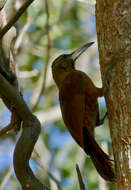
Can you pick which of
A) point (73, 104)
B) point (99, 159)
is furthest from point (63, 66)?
point (99, 159)

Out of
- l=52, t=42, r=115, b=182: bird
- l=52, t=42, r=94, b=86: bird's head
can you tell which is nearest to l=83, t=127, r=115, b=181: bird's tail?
l=52, t=42, r=115, b=182: bird

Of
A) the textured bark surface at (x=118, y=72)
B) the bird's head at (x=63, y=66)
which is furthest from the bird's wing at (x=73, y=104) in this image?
the textured bark surface at (x=118, y=72)

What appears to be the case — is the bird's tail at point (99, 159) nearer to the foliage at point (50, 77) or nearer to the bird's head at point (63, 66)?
the foliage at point (50, 77)

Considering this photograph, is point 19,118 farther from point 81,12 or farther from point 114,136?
point 81,12

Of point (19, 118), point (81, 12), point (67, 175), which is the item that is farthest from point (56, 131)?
point (19, 118)

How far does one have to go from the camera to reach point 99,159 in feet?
10.7

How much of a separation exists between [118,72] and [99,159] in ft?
2.80

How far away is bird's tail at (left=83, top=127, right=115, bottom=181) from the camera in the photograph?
3189mm

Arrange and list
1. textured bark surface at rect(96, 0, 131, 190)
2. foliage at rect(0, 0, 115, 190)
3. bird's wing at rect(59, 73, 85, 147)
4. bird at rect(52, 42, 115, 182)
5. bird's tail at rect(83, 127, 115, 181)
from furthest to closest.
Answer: foliage at rect(0, 0, 115, 190) → bird's wing at rect(59, 73, 85, 147) → bird at rect(52, 42, 115, 182) → bird's tail at rect(83, 127, 115, 181) → textured bark surface at rect(96, 0, 131, 190)

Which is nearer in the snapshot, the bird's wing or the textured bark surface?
the textured bark surface

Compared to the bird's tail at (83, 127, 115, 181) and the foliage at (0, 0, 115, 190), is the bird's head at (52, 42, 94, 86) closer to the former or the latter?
the foliage at (0, 0, 115, 190)

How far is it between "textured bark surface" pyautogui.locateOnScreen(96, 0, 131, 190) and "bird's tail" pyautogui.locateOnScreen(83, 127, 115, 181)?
0.63 metres

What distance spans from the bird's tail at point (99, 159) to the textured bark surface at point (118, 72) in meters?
0.63

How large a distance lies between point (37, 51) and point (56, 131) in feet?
4.35
